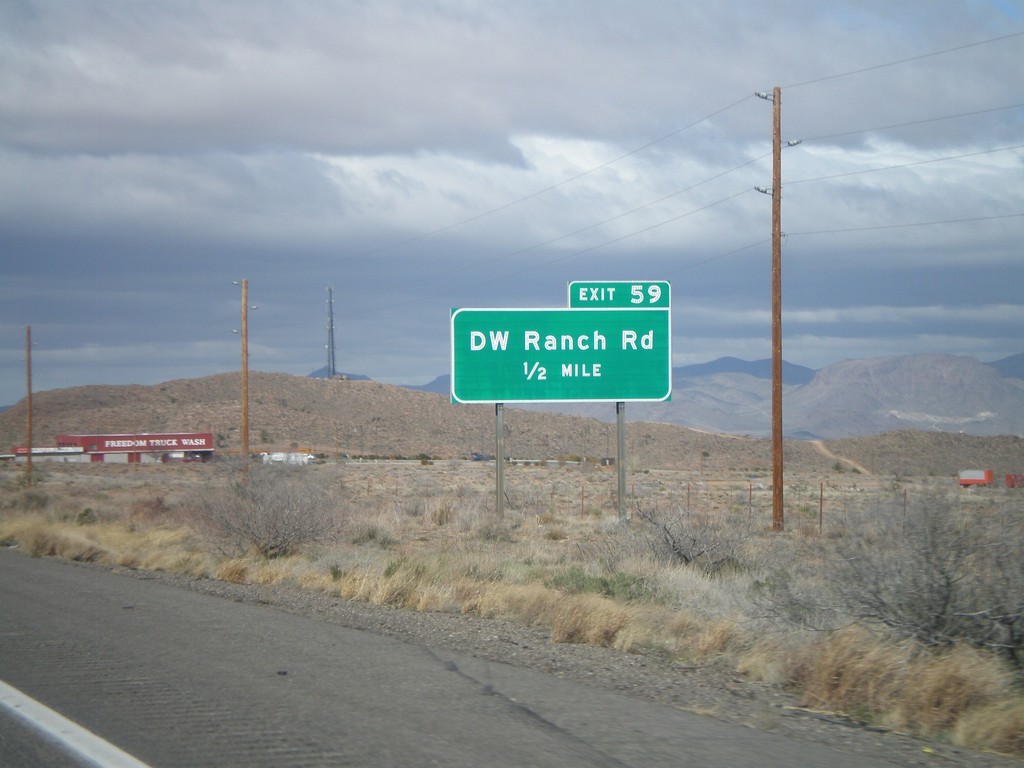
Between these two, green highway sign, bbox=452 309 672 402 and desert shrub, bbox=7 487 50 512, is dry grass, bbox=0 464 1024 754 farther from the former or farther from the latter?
green highway sign, bbox=452 309 672 402

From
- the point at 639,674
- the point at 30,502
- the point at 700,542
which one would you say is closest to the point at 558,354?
the point at 700,542

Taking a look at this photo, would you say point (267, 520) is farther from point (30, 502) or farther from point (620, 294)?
point (30, 502)

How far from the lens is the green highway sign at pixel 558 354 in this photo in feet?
92.5

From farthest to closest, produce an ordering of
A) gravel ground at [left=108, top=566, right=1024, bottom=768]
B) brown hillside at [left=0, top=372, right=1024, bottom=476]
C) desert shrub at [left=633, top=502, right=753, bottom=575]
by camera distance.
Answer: brown hillside at [left=0, top=372, right=1024, bottom=476]
desert shrub at [left=633, top=502, right=753, bottom=575]
gravel ground at [left=108, top=566, right=1024, bottom=768]

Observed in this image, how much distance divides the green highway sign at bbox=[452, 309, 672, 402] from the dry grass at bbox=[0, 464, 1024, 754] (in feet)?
13.1

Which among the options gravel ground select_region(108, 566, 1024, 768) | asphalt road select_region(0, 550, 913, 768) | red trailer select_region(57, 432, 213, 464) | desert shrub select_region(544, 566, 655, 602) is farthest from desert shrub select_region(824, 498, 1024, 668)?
red trailer select_region(57, 432, 213, 464)

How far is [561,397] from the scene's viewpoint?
2834cm

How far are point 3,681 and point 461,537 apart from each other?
64.5 ft

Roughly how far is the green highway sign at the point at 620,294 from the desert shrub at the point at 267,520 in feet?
31.5

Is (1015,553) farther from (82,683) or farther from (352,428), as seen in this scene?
(352,428)

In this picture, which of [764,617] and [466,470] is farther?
[466,470]

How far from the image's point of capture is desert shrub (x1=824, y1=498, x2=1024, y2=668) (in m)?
9.76

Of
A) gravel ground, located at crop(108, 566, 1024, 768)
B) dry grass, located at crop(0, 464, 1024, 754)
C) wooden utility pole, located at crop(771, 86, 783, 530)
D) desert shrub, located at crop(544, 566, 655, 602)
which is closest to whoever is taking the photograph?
gravel ground, located at crop(108, 566, 1024, 768)

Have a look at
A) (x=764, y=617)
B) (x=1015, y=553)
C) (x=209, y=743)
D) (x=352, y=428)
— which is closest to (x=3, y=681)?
(x=209, y=743)
